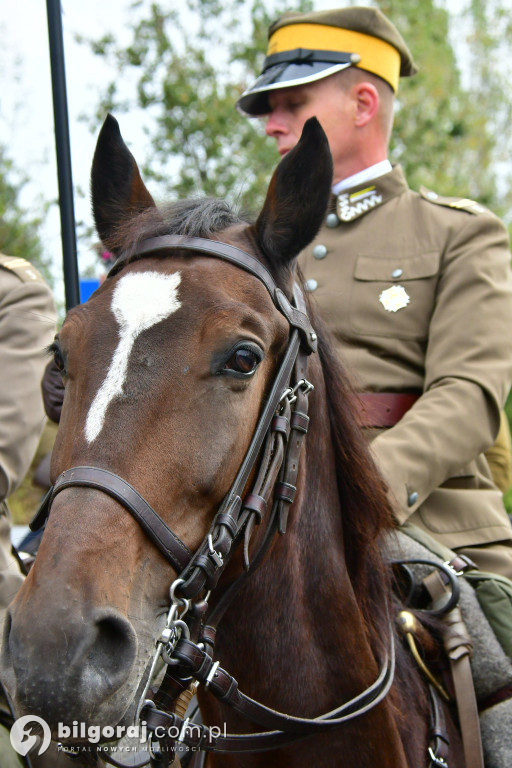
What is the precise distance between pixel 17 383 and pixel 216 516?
1.86 meters

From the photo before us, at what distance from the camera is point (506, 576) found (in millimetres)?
3521

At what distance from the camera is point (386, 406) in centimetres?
368

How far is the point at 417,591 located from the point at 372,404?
823mm

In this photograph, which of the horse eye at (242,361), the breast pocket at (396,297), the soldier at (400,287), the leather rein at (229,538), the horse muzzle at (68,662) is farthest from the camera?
the breast pocket at (396,297)

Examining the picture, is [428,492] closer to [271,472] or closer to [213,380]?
[271,472]

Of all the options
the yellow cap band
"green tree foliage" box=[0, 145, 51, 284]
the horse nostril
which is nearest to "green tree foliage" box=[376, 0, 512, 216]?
"green tree foliage" box=[0, 145, 51, 284]

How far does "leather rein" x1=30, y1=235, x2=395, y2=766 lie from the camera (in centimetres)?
202

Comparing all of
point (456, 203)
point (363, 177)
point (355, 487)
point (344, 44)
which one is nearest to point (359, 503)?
point (355, 487)

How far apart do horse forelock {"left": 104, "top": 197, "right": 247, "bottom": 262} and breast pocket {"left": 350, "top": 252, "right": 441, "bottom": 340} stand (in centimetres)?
131

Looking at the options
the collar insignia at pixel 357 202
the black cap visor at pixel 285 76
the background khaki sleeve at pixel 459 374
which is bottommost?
the background khaki sleeve at pixel 459 374

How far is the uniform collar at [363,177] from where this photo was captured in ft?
13.9

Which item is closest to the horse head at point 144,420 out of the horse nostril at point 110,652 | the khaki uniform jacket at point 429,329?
the horse nostril at point 110,652

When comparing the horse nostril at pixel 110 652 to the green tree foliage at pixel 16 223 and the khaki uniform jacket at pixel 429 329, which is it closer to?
the khaki uniform jacket at pixel 429 329

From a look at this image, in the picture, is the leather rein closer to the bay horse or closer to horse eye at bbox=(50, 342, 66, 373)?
the bay horse
